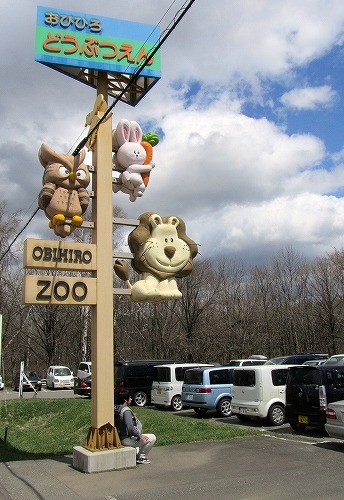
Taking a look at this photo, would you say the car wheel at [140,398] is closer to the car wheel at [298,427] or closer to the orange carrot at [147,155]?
the car wheel at [298,427]

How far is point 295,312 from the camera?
4531 centimetres

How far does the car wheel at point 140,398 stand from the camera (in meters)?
19.5

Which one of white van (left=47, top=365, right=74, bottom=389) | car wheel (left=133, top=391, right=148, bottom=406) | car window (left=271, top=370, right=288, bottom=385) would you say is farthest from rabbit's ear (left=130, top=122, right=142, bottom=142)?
white van (left=47, top=365, right=74, bottom=389)

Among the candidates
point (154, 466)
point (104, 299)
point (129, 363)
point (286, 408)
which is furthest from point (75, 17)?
point (129, 363)

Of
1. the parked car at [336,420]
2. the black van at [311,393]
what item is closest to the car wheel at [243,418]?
the black van at [311,393]

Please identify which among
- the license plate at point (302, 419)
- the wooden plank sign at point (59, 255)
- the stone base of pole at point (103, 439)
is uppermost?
the wooden plank sign at point (59, 255)

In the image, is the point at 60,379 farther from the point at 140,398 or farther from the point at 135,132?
the point at 135,132

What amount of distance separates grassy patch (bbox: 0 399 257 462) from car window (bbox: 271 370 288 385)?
1636 mm

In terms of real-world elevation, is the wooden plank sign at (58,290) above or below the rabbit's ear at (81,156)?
below

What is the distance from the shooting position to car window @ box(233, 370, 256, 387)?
13.5 meters

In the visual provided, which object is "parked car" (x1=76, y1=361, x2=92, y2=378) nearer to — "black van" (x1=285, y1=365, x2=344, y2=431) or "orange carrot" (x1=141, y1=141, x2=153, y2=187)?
"black van" (x1=285, y1=365, x2=344, y2=431)

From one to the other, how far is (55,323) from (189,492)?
3657cm

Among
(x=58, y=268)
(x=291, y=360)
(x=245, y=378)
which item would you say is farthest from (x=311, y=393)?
(x=291, y=360)

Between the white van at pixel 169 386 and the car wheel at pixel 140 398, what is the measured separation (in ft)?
3.42
